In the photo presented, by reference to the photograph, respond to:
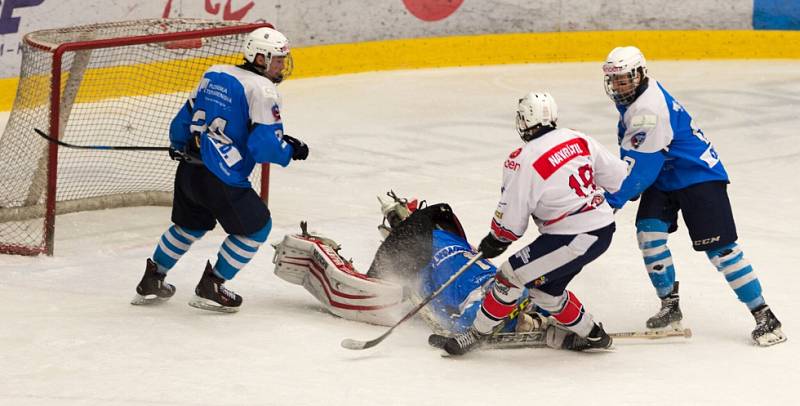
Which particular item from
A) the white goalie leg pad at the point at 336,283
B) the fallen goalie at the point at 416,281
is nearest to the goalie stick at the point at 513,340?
the fallen goalie at the point at 416,281

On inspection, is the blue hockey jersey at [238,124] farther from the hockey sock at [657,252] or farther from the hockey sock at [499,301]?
the hockey sock at [657,252]

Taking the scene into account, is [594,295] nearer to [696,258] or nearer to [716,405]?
[696,258]

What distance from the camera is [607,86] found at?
457 cm

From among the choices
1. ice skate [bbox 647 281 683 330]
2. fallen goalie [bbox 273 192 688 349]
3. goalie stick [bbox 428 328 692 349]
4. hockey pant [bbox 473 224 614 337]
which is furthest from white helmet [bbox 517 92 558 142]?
ice skate [bbox 647 281 683 330]

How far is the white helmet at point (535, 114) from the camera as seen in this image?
4027mm

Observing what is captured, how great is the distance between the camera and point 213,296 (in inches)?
181

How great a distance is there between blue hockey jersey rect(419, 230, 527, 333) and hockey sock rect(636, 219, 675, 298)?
0.56m

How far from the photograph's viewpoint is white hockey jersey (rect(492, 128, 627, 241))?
399cm

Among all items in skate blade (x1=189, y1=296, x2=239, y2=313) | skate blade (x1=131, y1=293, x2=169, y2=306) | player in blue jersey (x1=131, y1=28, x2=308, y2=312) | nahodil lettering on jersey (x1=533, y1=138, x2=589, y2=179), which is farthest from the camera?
skate blade (x1=131, y1=293, x2=169, y2=306)

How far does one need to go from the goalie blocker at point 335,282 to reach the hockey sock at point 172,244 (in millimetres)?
322

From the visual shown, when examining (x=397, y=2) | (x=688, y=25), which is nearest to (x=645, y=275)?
(x=397, y=2)

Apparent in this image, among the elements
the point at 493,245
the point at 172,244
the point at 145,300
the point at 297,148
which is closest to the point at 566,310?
the point at 493,245

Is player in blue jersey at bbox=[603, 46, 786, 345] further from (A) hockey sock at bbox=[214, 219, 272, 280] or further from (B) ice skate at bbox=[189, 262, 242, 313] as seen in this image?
(B) ice skate at bbox=[189, 262, 242, 313]

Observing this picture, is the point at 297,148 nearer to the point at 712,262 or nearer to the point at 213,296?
the point at 213,296
